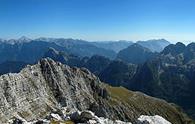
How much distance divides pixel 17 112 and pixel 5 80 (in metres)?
15.1

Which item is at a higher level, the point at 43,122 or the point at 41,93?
the point at 43,122

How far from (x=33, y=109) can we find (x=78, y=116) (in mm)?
89465

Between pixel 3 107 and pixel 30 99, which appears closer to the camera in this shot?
pixel 3 107

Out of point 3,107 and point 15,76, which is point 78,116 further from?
point 15,76

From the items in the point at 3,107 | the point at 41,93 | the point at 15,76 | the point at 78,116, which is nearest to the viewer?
the point at 78,116

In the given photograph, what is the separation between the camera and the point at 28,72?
174m

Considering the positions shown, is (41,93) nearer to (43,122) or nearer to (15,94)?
(15,94)

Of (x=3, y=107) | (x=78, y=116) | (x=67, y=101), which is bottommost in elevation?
(x=67, y=101)

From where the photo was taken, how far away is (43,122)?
57719 mm

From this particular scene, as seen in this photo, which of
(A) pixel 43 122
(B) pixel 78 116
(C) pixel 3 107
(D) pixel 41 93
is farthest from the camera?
(D) pixel 41 93

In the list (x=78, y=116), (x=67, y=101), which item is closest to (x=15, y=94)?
(x=67, y=101)

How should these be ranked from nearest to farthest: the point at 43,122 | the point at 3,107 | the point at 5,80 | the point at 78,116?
1. the point at 43,122
2. the point at 78,116
3. the point at 3,107
4. the point at 5,80

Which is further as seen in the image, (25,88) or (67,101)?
(67,101)

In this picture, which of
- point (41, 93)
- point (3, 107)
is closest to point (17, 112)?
point (3, 107)
